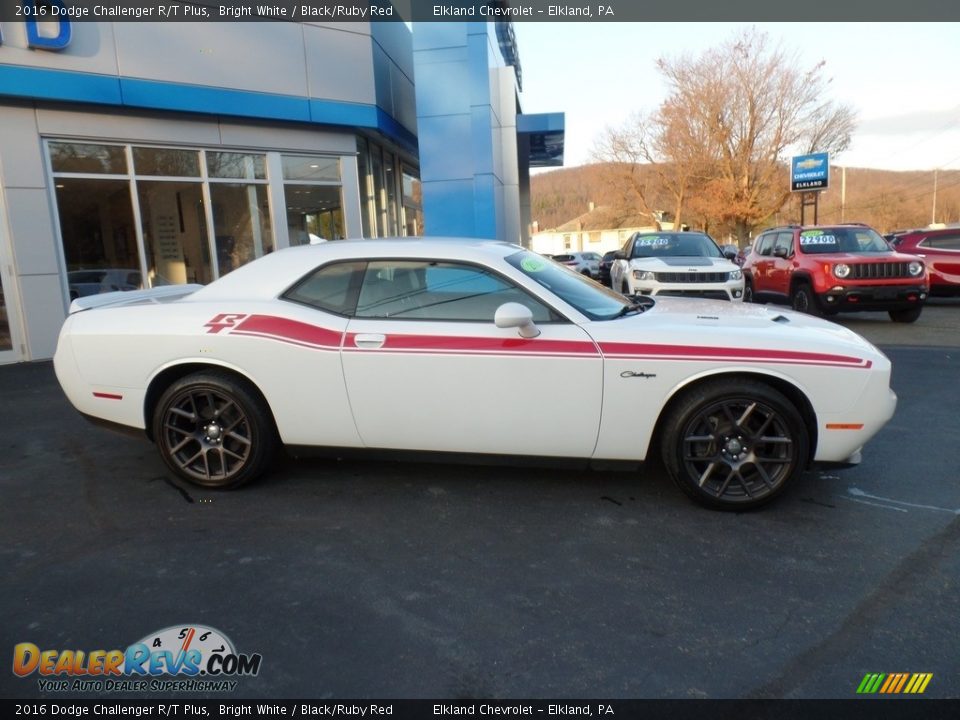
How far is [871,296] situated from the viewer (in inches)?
404

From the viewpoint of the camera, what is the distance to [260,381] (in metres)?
3.94

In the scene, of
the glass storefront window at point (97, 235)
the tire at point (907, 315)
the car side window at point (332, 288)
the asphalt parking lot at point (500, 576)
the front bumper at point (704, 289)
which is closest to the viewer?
the asphalt parking lot at point (500, 576)

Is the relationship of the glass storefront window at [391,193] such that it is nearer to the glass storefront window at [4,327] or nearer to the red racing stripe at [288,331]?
the glass storefront window at [4,327]

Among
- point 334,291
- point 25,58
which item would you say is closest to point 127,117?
point 25,58

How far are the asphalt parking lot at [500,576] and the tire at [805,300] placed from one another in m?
6.68

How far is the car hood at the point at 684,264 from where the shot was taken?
33.3 ft

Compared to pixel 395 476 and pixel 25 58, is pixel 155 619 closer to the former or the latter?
pixel 395 476

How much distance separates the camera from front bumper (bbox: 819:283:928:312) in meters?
10.3

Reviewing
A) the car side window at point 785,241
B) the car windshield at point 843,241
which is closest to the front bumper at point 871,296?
the car windshield at point 843,241

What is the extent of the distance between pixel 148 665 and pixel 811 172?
34.2 meters

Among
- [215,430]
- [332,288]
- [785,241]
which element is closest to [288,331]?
[332,288]

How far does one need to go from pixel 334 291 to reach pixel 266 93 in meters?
8.66

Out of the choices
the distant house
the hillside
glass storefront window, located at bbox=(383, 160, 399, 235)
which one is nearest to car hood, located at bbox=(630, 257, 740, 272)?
glass storefront window, located at bbox=(383, 160, 399, 235)

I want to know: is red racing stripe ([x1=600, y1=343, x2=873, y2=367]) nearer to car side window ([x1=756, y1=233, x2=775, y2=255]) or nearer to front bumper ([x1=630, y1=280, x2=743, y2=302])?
front bumper ([x1=630, y1=280, x2=743, y2=302])
